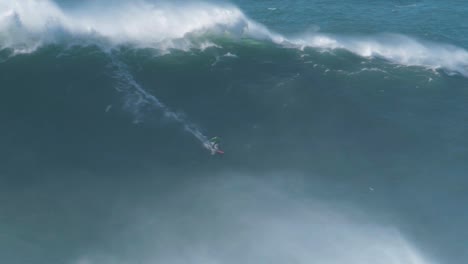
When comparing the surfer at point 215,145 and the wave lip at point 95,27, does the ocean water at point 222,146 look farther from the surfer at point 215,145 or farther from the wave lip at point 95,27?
the surfer at point 215,145

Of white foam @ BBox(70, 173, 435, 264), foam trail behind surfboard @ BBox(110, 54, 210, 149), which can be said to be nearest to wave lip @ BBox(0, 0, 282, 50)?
foam trail behind surfboard @ BBox(110, 54, 210, 149)

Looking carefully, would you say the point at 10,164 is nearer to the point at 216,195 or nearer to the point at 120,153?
the point at 120,153

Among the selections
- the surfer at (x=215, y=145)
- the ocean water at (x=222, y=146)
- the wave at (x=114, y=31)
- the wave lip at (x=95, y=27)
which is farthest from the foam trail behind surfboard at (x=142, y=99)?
the wave lip at (x=95, y=27)

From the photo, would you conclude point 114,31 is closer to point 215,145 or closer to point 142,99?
point 142,99

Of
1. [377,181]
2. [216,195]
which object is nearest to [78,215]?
[216,195]

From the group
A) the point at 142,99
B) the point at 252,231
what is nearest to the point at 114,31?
the point at 142,99

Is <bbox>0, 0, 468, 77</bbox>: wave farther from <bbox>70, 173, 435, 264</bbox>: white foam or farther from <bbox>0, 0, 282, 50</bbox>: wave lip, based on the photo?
<bbox>70, 173, 435, 264</bbox>: white foam

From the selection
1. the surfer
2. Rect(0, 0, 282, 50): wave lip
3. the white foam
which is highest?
Rect(0, 0, 282, 50): wave lip
